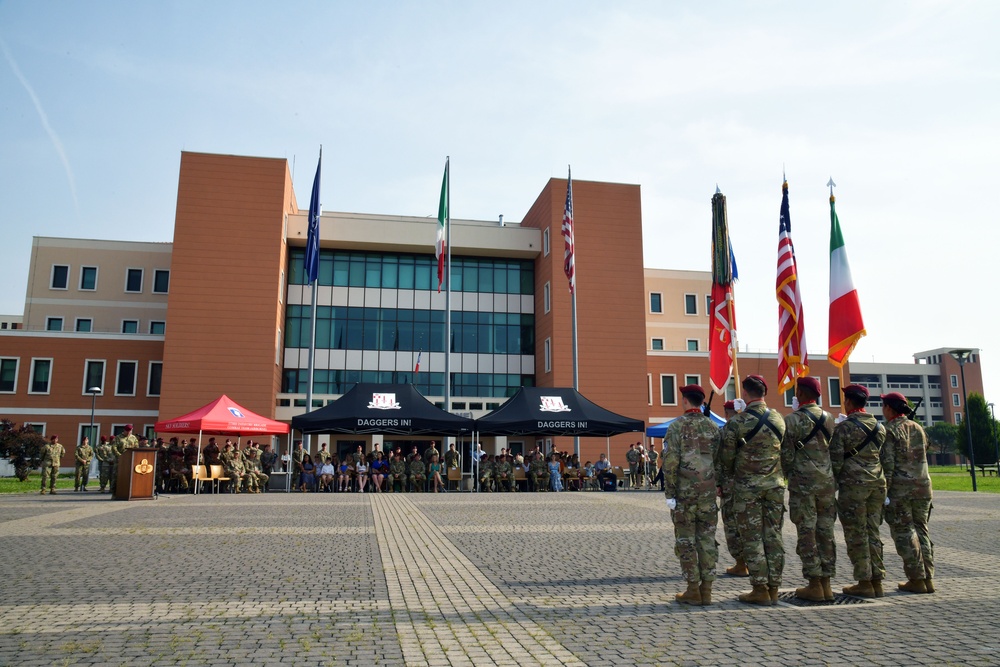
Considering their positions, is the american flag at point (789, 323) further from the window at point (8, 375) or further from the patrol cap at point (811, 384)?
the window at point (8, 375)

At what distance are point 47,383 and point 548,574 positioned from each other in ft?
138

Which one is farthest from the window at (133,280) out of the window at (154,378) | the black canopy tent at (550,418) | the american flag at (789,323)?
the american flag at (789,323)

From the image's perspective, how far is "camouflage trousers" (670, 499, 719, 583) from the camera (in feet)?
21.8

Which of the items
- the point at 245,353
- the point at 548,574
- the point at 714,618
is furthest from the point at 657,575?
the point at 245,353

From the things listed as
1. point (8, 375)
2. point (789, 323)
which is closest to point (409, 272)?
point (8, 375)

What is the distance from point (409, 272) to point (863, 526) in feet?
134

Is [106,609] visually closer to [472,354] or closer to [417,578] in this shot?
[417,578]

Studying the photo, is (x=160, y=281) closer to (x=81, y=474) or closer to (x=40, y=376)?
(x=40, y=376)

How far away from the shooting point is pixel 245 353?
40.1m

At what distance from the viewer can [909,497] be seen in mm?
7363

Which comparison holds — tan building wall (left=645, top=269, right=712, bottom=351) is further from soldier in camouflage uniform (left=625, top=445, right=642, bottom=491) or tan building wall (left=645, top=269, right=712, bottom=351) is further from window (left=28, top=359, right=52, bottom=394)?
window (left=28, top=359, right=52, bottom=394)

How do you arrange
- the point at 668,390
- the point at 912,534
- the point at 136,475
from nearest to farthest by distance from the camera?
the point at 912,534, the point at 136,475, the point at 668,390

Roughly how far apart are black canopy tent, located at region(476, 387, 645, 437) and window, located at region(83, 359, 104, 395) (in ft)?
87.5

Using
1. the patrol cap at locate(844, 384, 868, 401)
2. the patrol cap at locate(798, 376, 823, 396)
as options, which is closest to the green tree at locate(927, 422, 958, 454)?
the patrol cap at locate(844, 384, 868, 401)
